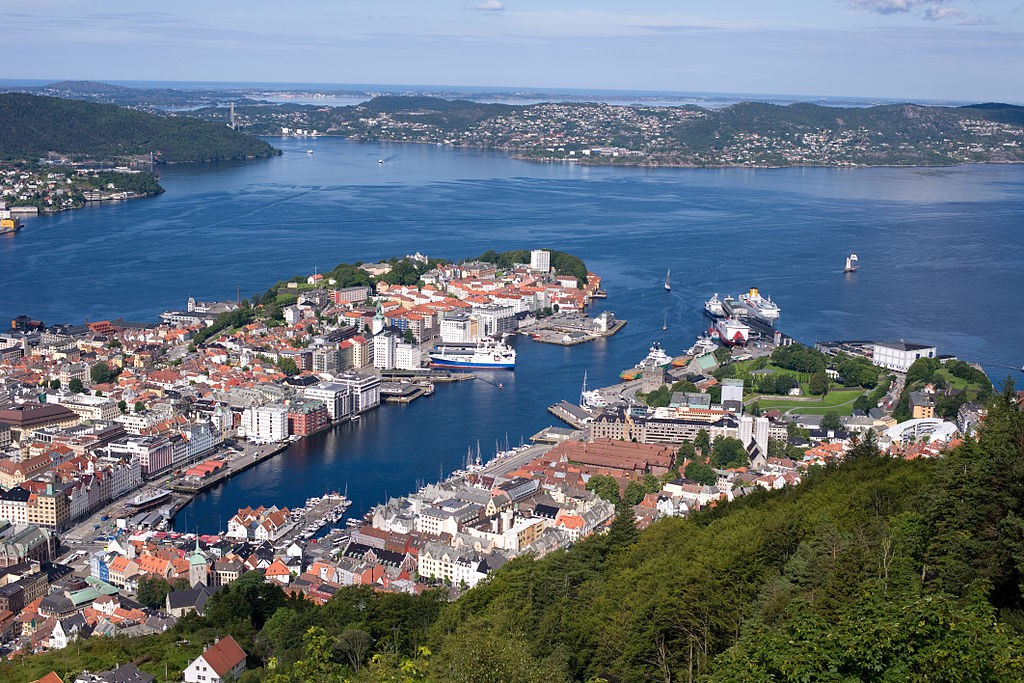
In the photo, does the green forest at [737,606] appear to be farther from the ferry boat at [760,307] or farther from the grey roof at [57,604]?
the ferry boat at [760,307]

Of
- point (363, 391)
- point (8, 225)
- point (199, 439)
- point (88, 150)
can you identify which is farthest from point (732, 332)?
point (88, 150)

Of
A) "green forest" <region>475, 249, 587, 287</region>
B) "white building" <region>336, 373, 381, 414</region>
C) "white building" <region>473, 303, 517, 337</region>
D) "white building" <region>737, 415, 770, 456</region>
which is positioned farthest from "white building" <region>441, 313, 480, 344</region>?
"white building" <region>737, 415, 770, 456</region>

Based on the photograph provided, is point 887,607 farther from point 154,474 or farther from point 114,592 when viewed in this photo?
point 154,474

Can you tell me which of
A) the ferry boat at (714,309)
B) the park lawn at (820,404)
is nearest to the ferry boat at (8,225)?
the ferry boat at (714,309)

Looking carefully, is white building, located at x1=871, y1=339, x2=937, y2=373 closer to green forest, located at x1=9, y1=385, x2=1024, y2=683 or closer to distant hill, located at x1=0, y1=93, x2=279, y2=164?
green forest, located at x1=9, y1=385, x2=1024, y2=683

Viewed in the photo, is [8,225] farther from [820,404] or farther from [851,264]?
Result: [820,404]
